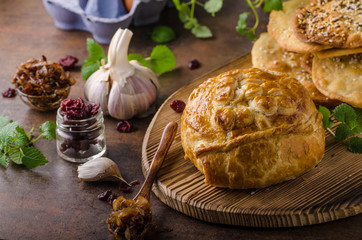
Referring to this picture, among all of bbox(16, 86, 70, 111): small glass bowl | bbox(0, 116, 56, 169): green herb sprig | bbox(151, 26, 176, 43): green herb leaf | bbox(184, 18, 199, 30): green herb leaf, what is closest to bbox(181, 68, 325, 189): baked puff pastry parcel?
bbox(0, 116, 56, 169): green herb sprig

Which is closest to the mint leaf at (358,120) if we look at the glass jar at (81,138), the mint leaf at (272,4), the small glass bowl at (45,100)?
the mint leaf at (272,4)

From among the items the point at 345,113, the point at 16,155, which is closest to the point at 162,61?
the point at 16,155

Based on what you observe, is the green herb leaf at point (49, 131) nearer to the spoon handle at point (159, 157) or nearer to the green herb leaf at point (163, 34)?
the spoon handle at point (159, 157)

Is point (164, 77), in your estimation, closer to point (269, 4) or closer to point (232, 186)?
point (269, 4)

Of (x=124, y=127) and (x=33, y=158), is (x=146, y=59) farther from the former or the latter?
(x=33, y=158)

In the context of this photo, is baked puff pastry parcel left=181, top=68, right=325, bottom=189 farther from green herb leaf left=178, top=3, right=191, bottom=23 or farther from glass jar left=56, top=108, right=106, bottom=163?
green herb leaf left=178, top=3, right=191, bottom=23

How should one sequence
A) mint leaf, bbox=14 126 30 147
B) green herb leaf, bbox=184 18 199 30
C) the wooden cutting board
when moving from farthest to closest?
green herb leaf, bbox=184 18 199 30 < mint leaf, bbox=14 126 30 147 < the wooden cutting board
